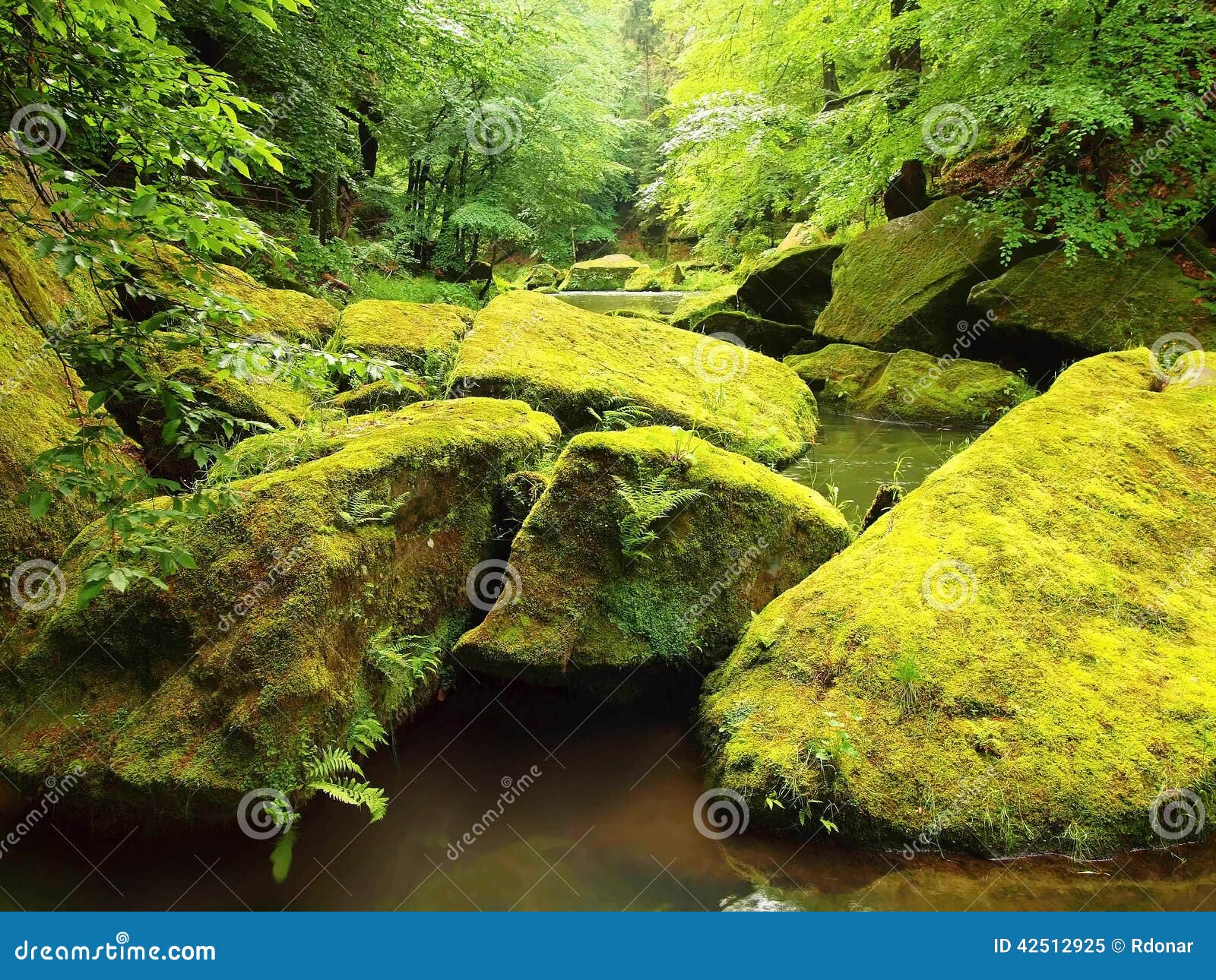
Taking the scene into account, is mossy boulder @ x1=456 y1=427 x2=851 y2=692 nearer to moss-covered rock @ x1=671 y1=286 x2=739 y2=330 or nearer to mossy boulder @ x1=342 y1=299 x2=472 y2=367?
mossy boulder @ x1=342 y1=299 x2=472 y2=367

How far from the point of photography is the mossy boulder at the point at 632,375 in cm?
633

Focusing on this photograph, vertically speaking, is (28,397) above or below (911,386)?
below

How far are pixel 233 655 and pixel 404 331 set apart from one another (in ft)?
16.6

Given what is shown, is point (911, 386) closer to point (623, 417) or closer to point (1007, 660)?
point (623, 417)

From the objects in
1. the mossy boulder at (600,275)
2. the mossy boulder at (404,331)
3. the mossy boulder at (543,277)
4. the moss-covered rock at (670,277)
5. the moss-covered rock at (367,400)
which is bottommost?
the mossy boulder at (543,277)

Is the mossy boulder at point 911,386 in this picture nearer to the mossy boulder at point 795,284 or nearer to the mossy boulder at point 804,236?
the mossy boulder at point 795,284

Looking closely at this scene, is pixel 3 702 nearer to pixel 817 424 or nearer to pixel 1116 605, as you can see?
pixel 1116 605

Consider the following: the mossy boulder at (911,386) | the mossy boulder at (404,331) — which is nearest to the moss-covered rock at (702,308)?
the mossy boulder at (911,386)

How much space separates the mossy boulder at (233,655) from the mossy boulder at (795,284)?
10.8 m

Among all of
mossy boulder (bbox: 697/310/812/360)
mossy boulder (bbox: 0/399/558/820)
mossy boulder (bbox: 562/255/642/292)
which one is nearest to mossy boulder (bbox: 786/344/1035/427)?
mossy boulder (bbox: 697/310/812/360)

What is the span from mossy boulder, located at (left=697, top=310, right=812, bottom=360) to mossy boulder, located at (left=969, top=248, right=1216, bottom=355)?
3628 mm

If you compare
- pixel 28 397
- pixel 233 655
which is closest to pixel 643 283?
pixel 28 397

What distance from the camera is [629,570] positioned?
4117mm

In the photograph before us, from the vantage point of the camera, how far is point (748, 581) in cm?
430
